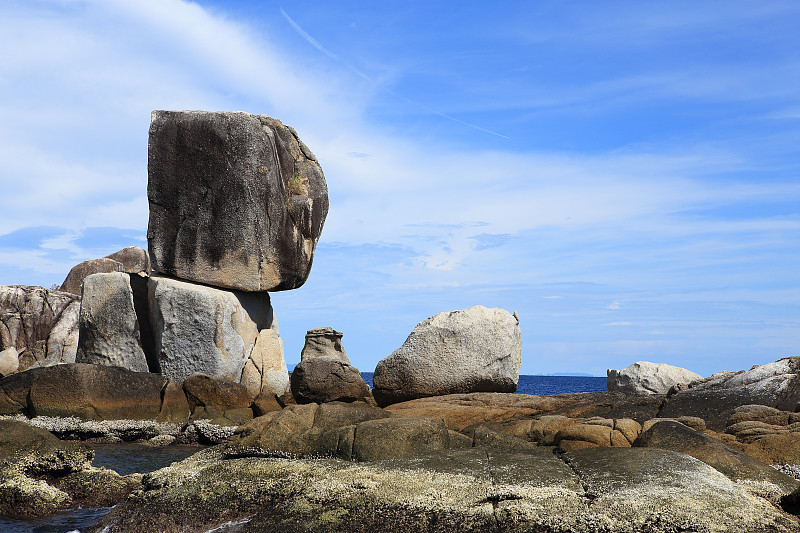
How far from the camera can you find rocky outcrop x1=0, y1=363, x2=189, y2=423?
59.2 feet

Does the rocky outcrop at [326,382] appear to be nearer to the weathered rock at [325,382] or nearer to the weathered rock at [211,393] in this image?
the weathered rock at [325,382]

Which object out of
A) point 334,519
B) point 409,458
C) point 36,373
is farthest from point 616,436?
point 36,373

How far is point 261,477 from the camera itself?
951 cm

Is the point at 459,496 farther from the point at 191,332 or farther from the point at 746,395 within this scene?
the point at 191,332

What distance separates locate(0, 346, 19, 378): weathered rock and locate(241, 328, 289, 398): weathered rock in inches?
587

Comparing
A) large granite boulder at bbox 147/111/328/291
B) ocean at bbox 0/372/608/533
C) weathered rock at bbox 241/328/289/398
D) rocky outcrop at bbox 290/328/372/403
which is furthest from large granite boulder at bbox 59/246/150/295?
ocean at bbox 0/372/608/533

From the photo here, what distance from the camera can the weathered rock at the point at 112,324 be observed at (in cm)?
2130

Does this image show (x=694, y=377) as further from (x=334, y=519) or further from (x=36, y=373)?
(x=36, y=373)

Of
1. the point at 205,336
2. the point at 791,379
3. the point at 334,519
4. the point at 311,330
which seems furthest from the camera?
the point at 311,330

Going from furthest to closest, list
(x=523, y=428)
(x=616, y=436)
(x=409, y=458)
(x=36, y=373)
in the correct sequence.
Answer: (x=36, y=373), (x=523, y=428), (x=616, y=436), (x=409, y=458)

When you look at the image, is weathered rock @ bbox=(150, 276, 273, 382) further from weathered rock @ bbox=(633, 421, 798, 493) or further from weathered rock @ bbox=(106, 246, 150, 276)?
weathered rock @ bbox=(106, 246, 150, 276)

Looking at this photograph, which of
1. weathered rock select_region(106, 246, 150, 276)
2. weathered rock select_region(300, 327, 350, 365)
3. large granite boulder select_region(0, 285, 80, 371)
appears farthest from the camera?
weathered rock select_region(106, 246, 150, 276)

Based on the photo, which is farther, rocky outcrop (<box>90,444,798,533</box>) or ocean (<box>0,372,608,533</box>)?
ocean (<box>0,372,608,533</box>)

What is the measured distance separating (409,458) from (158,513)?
3.43 m
